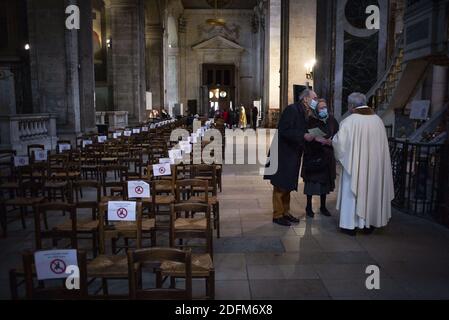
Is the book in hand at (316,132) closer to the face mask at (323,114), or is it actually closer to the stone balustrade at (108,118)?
the face mask at (323,114)

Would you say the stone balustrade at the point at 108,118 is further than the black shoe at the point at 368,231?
Yes

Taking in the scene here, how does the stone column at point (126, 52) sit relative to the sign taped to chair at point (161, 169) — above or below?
above

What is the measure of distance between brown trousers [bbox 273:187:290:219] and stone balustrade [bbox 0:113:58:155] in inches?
343

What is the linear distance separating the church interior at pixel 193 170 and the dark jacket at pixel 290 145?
2.59ft

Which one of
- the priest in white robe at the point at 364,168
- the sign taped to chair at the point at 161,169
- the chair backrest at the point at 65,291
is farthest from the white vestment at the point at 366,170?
the chair backrest at the point at 65,291

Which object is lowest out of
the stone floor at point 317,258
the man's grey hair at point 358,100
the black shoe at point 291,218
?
the stone floor at point 317,258

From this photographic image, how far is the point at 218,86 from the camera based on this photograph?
44.4 m

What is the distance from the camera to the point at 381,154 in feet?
22.1

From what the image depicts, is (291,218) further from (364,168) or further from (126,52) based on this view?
(126,52)

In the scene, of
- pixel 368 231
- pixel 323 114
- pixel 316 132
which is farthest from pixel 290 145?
pixel 368 231

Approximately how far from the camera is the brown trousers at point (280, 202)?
Answer: 739 centimetres
